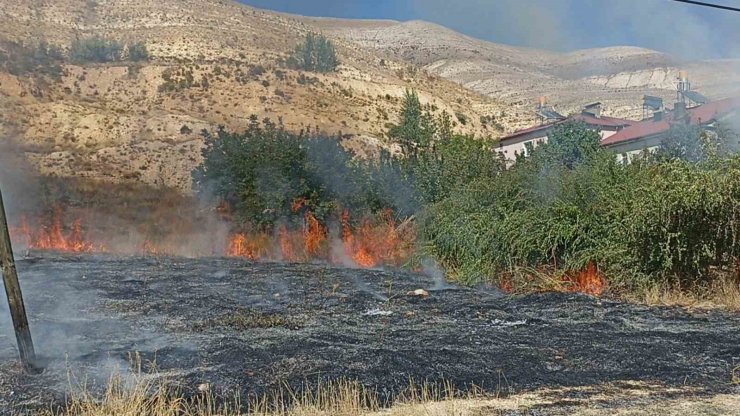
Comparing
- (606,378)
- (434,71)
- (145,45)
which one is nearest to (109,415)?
(606,378)

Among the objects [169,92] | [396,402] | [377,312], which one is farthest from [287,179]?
[169,92]

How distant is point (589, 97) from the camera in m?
78.8

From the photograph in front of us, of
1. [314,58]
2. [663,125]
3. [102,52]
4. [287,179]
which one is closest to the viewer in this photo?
[287,179]

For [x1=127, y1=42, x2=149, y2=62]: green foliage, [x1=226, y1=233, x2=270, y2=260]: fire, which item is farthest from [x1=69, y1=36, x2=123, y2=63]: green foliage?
[x1=226, y1=233, x2=270, y2=260]: fire

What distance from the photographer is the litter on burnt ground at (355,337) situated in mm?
9055

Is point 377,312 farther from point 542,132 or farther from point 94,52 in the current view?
point 94,52

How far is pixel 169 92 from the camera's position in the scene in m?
54.8

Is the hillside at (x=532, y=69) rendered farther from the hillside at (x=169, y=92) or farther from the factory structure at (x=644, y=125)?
the hillside at (x=169, y=92)

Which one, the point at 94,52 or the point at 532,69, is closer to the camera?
the point at 94,52

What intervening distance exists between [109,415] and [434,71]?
100m

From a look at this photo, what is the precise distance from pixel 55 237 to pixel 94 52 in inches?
1309

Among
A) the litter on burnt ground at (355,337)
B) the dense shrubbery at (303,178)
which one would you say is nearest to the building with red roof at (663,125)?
the dense shrubbery at (303,178)

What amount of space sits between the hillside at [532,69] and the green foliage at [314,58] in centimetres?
1770

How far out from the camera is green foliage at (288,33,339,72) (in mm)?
64125
